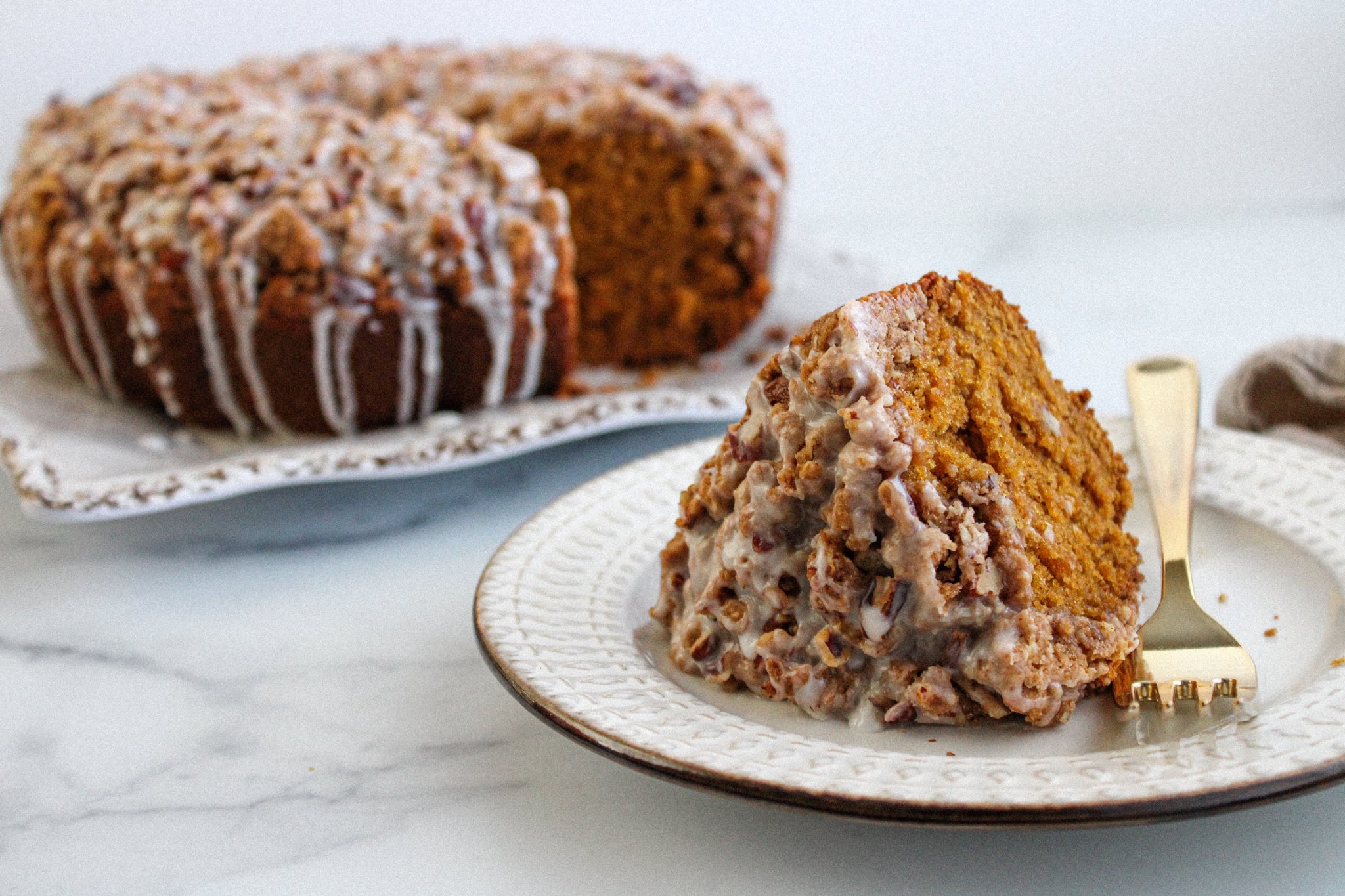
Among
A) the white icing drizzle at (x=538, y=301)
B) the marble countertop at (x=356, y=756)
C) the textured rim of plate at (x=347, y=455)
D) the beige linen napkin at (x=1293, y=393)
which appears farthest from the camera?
the white icing drizzle at (x=538, y=301)

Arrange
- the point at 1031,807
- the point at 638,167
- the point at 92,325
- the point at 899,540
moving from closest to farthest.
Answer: the point at 1031,807
the point at 899,540
the point at 92,325
the point at 638,167

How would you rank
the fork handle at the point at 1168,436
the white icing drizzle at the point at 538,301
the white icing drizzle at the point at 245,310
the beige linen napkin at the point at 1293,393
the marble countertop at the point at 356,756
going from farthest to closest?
the white icing drizzle at the point at 538,301, the white icing drizzle at the point at 245,310, the beige linen napkin at the point at 1293,393, the fork handle at the point at 1168,436, the marble countertop at the point at 356,756

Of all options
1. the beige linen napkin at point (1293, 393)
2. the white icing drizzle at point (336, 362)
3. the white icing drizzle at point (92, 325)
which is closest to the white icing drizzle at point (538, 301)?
the white icing drizzle at point (336, 362)

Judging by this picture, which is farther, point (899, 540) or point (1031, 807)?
point (899, 540)

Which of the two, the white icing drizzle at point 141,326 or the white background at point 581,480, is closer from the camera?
the white background at point 581,480

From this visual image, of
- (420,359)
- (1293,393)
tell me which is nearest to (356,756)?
→ (420,359)

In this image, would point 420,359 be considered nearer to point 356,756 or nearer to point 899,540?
point 356,756

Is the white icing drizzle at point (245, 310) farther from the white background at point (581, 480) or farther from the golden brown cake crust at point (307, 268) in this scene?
the white background at point (581, 480)
